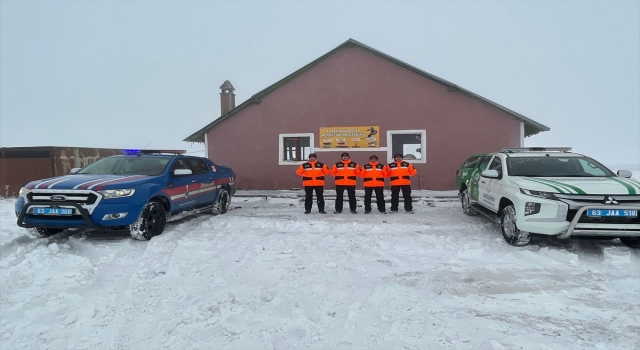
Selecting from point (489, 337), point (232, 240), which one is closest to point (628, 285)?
point (489, 337)

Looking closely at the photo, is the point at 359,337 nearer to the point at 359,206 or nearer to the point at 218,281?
the point at 218,281

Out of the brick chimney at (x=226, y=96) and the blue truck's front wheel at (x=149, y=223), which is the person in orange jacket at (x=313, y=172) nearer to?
the blue truck's front wheel at (x=149, y=223)

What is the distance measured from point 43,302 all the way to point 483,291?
493cm

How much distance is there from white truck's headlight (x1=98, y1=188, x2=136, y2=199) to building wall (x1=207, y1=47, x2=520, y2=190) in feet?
27.7

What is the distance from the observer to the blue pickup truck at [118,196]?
535 centimetres

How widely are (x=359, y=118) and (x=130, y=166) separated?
28.6 ft

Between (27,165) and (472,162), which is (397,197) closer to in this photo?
(472,162)

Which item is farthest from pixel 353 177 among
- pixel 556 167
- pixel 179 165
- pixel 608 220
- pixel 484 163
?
pixel 608 220

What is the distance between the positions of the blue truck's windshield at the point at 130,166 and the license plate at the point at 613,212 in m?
7.29

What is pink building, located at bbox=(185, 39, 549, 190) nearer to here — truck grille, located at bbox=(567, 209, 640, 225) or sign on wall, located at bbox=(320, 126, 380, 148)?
sign on wall, located at bbox=(320, 126, 380, 148)

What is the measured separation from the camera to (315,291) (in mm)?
3941

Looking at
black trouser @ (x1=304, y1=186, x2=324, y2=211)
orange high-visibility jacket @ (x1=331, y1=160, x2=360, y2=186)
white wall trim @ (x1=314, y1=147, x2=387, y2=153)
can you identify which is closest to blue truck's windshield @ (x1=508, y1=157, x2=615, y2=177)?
orange high-visibility jacket @ (x1=331, y1=160, x2=360, y2=186)

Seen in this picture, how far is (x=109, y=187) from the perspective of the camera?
5523 millimetres

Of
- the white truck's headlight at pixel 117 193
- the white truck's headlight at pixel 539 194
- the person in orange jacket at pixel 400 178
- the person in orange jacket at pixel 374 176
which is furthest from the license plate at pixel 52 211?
the white truck's headlight at pixel 539 194
